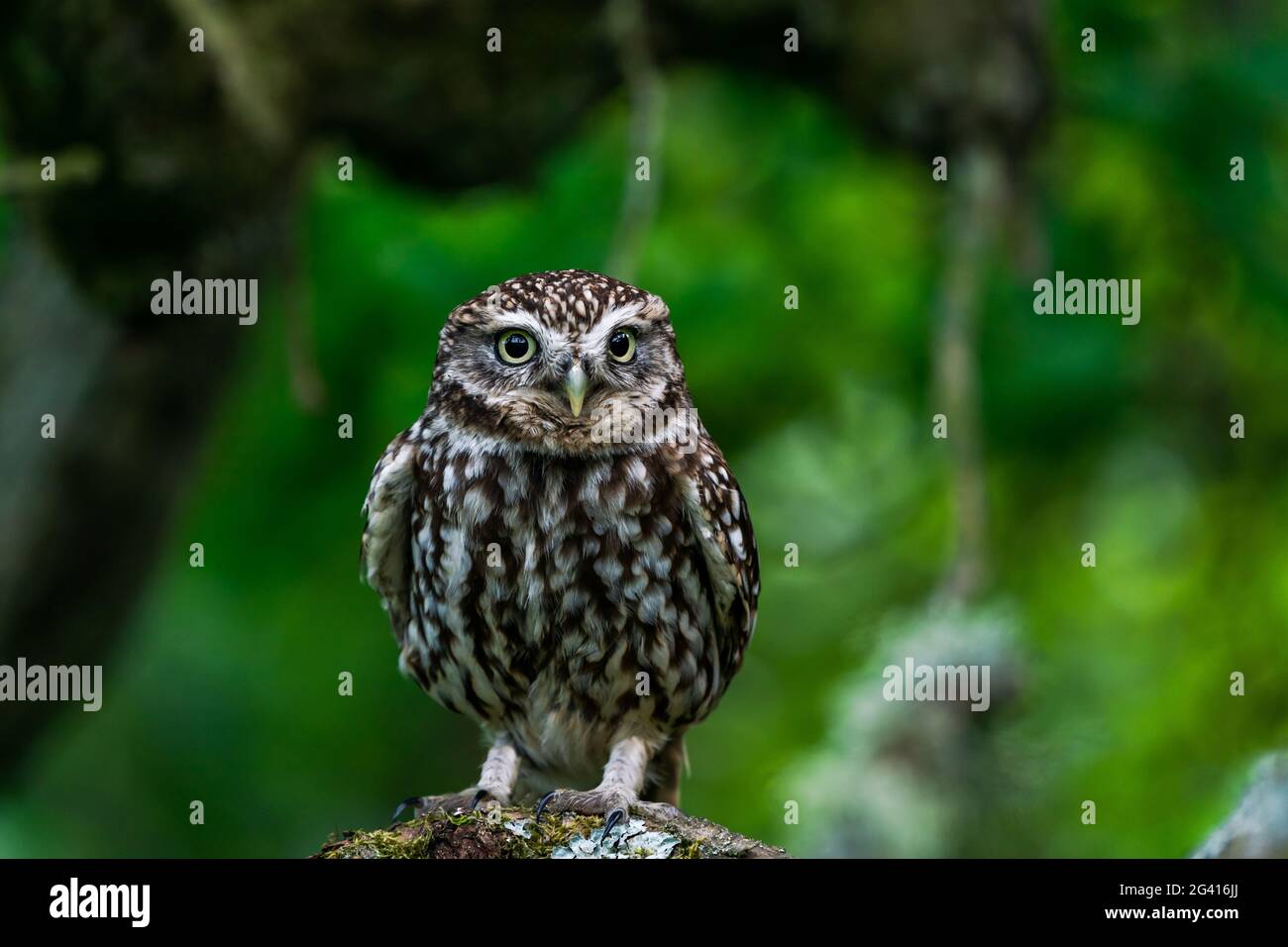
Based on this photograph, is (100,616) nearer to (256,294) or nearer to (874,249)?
(256,294)

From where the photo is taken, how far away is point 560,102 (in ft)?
19.1

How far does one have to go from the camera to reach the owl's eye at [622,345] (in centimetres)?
374

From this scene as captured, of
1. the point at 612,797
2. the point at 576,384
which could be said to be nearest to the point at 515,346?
the point at 576,384

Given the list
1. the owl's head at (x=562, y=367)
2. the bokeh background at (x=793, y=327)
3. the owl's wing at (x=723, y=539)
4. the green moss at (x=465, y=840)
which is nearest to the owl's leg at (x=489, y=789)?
the green moss at (x=465, y=840)

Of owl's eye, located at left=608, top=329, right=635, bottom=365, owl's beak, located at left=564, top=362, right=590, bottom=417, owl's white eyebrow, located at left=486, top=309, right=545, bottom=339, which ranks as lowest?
owl's beak, located at left=564, top=362, right=590, bottom=417

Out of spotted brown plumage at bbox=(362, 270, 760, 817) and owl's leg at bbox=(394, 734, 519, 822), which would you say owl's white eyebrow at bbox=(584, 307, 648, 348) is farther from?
owl's leg at bbox=(394, 734, 519, 822)

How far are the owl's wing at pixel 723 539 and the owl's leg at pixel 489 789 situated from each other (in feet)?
2.24

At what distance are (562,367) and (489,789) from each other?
1.19 metres

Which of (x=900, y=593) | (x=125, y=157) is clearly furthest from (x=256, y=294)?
(x=900, y=593)

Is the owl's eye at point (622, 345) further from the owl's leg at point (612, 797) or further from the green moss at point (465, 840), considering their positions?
the green moss at point (465, 840)

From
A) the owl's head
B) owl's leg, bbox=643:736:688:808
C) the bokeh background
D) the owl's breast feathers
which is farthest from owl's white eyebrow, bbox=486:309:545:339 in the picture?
owl's leg, bbox=643:736:688:808

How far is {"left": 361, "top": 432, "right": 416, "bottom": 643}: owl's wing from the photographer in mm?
4117

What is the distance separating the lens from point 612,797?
3461 millimetres

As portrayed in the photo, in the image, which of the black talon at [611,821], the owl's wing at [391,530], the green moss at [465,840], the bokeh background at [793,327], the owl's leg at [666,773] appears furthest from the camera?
the bokeh background at [793,327]
